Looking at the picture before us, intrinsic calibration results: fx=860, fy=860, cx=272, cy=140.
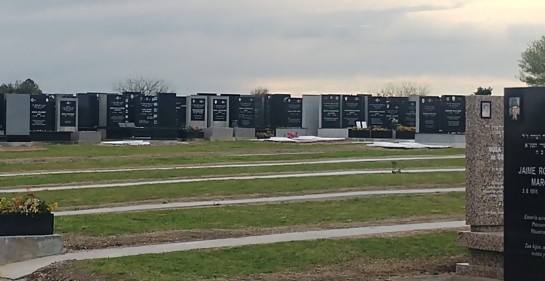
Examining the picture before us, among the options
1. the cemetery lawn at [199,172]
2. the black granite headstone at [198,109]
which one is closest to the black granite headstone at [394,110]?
the black granite headstone at [198,109]

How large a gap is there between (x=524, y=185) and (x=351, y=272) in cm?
385

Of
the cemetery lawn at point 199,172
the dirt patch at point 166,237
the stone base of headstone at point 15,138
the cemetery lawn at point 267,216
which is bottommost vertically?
the dirt patch at point 166,237

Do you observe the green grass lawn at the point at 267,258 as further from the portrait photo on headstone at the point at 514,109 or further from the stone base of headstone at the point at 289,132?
the stone base of headstone at the point at 289,132

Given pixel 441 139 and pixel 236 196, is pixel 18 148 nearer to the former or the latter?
pixel 441 139

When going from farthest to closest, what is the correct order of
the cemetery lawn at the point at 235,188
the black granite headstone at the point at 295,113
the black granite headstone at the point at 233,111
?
the black granite headstone at the point at 295,113
the black granite headstone at the point at 233,111
the cemetery lawn at the point at 235,188

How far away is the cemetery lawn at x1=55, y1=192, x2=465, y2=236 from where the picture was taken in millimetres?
15055

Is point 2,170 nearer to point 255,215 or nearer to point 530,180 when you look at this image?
point 255,215

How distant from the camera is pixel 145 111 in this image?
4328 centimetres

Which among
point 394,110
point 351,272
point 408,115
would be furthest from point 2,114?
point 351,272

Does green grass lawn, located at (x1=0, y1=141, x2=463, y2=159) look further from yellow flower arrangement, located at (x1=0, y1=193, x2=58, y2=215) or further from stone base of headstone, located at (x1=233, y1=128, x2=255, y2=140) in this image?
yellow flower arrangement, located at (x1=0, y1=193, x2=58, y2=215)

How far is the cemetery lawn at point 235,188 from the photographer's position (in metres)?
19.1

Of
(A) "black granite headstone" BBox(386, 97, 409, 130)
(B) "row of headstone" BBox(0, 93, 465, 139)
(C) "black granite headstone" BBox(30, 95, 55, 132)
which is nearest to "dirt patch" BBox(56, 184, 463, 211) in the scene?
(B) "row of headstone" BBox(0, 93, 465, 139)

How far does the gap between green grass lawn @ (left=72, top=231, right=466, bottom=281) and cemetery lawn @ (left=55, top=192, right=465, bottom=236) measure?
80.5 inches

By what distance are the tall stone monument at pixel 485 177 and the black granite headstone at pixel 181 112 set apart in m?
33.2
